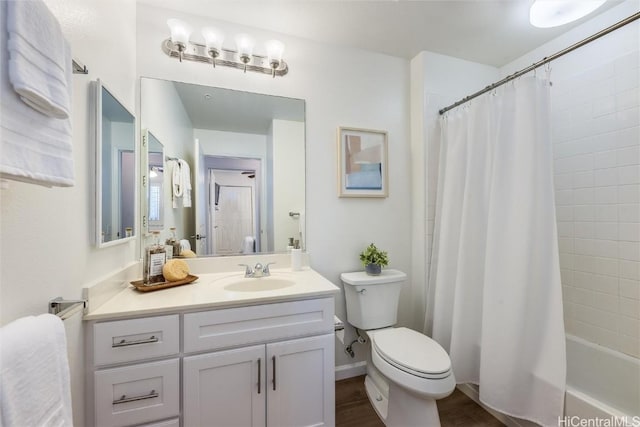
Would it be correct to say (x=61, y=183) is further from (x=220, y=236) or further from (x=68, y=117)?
(x=220, y=236)

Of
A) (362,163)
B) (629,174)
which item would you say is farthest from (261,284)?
(629,174)

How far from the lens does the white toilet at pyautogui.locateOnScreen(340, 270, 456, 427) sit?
4.03 ft

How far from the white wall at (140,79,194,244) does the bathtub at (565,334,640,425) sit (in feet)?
6.98

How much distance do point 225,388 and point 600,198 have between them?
231 cm

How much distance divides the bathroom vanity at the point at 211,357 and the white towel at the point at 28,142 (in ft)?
2.04

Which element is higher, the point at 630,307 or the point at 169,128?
the point at 169,128

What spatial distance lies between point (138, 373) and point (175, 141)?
1.19m

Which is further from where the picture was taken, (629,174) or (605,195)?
(605,195)

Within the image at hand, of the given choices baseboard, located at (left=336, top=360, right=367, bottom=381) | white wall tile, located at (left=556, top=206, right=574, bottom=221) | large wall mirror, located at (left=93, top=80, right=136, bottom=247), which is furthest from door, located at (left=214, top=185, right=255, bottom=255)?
white wall tile, located at (left=556, top=206, right=574, bottom=221)

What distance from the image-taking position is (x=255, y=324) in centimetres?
118

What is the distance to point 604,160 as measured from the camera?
161cm

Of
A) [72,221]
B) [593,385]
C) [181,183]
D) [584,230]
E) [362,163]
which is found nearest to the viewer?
[72,221]

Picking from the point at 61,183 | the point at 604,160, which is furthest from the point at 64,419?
the point at 604,160

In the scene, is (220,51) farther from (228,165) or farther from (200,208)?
(200,208)
